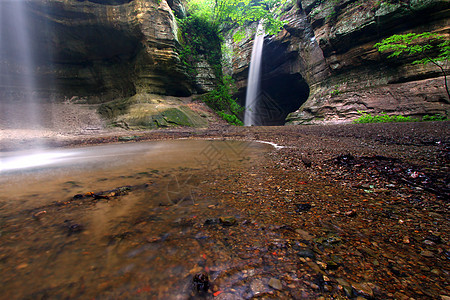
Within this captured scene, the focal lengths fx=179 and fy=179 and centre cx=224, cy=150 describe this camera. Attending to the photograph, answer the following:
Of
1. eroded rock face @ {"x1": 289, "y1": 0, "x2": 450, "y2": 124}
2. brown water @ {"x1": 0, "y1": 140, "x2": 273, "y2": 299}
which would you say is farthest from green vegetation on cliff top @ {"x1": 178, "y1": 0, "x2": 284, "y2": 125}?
brown water @ {"x1": 0, "y1": 140, "x2": 273, "y2": 299}

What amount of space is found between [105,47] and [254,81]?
16218 millimetres

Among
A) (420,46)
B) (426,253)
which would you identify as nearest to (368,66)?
(420,46)

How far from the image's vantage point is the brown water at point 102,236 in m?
0.81

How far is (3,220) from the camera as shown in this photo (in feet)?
4.68

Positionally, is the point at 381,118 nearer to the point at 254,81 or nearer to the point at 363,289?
the point at 363,289

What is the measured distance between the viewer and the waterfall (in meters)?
21.2

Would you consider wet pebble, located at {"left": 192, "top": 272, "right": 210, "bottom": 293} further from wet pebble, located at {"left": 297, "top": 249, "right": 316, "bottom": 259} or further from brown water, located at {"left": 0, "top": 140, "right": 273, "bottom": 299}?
wet pebble, located at {"left": 297, "top": 249, "right": 316, "bottom": 259}

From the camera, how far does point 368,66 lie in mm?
12523

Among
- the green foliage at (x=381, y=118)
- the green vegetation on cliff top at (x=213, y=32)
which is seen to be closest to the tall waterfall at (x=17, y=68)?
the green vegetation on cliff top at (x=213, y=32)

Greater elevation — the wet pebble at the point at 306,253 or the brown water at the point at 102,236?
the brown water at the point at 102,236

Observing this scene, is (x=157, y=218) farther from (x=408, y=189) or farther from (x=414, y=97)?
(x=414, y=97)

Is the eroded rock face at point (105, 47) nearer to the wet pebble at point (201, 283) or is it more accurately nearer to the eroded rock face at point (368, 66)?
the eroded rock face at point (368, 66)

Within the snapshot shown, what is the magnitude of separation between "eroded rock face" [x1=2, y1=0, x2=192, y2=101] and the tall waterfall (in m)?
0.37

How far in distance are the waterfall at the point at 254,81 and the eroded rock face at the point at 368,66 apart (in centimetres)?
592
